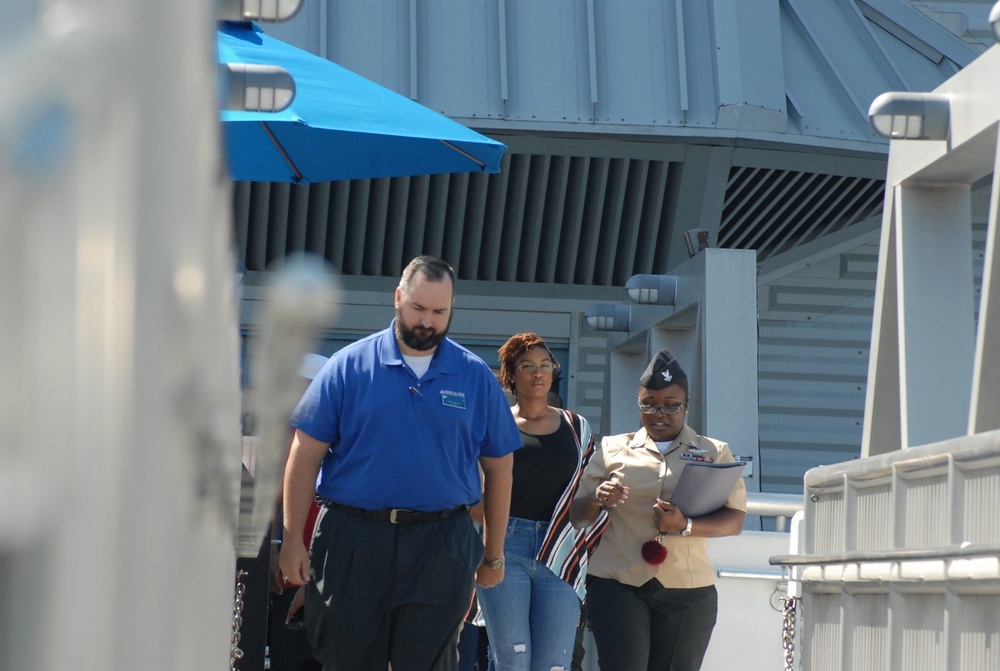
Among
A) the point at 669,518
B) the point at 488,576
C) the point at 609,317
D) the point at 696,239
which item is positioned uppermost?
the point at 696,239

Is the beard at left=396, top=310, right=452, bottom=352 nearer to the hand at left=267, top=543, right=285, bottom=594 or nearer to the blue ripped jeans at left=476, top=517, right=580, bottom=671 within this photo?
the blue ripped jeans at left=476, top=517, right=580, bottom=671

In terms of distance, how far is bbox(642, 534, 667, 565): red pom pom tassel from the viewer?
4898mm

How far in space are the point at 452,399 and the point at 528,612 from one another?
114 cm

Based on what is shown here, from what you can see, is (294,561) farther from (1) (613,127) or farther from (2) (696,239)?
(1) (613,127)

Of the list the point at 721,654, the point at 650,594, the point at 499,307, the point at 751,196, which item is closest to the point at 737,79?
the point at 751,196

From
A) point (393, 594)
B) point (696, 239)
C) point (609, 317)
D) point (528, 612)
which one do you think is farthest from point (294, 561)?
point (609, 317)

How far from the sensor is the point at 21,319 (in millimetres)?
431

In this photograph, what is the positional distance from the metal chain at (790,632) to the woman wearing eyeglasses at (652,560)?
13.2 inches

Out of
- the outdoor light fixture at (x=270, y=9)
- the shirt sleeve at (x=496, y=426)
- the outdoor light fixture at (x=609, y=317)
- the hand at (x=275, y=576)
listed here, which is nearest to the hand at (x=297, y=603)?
the hand at (x=275, y=576)

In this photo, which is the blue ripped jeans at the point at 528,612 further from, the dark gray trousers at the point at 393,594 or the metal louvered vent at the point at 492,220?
the metal louvered vent at the point at 492,220

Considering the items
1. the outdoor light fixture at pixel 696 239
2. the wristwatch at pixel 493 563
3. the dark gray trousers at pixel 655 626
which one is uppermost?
the outdoor light fixture at pixel 696 239

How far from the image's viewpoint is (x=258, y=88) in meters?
4.40

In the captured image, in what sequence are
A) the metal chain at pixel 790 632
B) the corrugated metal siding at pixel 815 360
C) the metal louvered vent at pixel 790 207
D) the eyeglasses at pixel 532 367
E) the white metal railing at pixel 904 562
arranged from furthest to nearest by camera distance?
the corrugated metal siding at pixel 815 360
the metal louvered vent at pixel 790 207
the eyeglasses at pixel 532 367
the metal chain at pixel 790 632
the white metal railing at pixel 904 562

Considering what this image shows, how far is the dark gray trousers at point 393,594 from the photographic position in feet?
13.0
